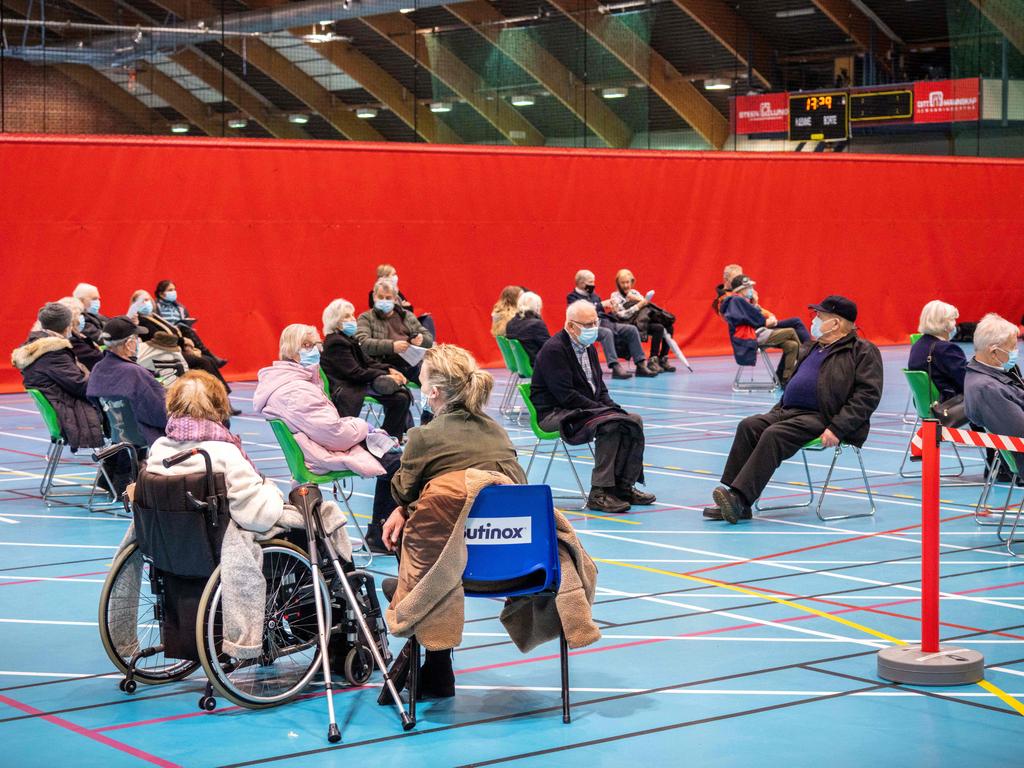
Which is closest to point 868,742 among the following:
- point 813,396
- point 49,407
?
point 813,396

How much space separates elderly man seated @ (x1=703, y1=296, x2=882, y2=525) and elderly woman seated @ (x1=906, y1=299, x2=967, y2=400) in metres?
1.06

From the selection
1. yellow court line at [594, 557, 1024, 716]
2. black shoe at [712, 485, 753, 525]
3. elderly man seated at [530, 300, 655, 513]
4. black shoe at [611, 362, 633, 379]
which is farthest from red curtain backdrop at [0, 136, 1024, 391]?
yellow court line at [594, 557, 1024, 716]

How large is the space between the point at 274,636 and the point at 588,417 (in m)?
4.39

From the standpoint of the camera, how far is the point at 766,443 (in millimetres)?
9188

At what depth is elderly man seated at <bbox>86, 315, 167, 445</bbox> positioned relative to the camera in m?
9.16

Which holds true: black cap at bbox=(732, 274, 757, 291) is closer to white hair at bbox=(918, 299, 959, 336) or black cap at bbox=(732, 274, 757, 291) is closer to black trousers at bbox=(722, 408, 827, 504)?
white hair at bbox=(918, 299, 959, 336)

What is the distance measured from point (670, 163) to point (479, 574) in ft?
60.3

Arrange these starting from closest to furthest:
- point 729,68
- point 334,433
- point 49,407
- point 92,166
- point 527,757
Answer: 1. point 527,757
2. point 334,433
3. point 49,407
4. point 92,166
5. point 729,68

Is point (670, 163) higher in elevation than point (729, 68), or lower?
lower

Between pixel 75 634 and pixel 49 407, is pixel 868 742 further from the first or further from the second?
pixel 49 407

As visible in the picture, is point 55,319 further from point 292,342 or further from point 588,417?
point 588,417

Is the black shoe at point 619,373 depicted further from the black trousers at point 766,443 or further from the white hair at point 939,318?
the black trousers at point 766,443

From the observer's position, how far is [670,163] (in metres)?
23.0

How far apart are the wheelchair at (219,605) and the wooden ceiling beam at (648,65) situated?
18.1 metres
